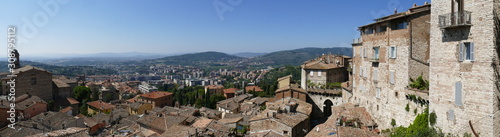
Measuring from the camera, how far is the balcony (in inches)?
477

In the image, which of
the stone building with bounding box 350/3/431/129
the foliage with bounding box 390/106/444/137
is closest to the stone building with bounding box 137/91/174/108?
the stone building with bounding box 350/3/431/129

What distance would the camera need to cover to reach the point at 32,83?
55031 millimetres

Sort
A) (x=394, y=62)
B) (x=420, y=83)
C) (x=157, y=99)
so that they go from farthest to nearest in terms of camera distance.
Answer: (x=157, y=99)
(x=394, y=62)
(x=420, y=83)

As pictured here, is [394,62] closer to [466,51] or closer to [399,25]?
[399,25]

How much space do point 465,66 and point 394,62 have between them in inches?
293

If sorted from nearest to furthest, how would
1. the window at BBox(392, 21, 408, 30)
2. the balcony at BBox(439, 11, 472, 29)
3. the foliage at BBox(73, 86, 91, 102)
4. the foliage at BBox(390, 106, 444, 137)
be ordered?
the balcony at BBox(439, 11, 472, 29) < the foliage at BBox(390, 106, 444, 137) < the window at BBox(392, 21, 408, 30) < the foliage at BBox(73, 86, 91, 102)

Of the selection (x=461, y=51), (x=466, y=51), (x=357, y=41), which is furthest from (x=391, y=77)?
(x=357, y=41)

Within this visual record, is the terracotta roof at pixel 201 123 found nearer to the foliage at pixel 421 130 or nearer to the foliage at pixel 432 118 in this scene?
the foliage at pixel 421 130

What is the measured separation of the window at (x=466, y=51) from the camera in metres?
12.1

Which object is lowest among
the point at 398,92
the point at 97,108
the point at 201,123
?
the point at 97,108

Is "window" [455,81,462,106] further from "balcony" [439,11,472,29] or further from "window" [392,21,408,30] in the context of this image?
"window" [392,21,408,30]

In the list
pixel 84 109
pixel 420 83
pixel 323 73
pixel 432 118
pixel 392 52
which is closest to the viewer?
pixel 432 118

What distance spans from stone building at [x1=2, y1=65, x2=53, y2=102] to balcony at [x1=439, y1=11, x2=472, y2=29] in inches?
2578

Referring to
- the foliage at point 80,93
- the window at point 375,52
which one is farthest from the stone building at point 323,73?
the foliage at point 80,93
